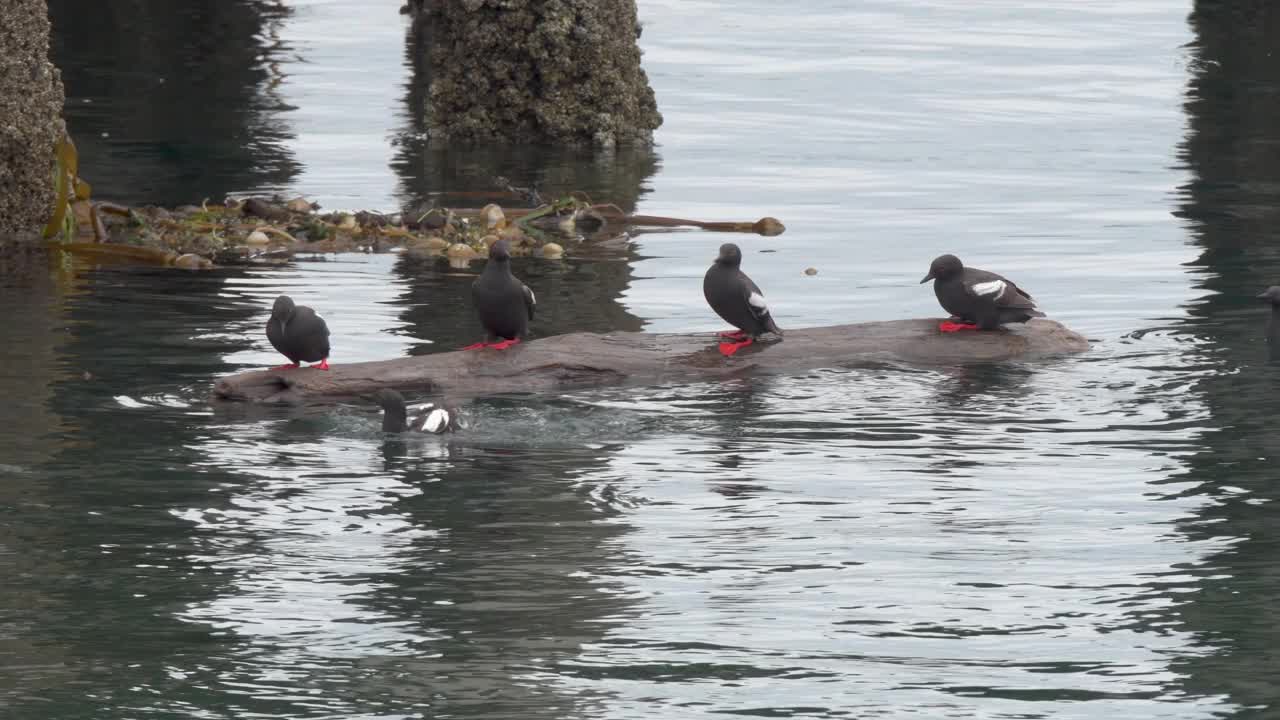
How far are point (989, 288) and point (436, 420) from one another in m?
3.87

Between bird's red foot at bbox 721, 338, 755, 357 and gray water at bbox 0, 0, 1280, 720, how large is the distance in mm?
228

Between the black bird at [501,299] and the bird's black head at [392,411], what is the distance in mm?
1138

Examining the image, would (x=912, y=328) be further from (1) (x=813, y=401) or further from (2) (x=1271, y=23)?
(2) (x=1271, y=23)

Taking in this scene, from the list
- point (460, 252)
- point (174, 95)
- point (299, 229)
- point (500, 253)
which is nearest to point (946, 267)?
point (500, 253)

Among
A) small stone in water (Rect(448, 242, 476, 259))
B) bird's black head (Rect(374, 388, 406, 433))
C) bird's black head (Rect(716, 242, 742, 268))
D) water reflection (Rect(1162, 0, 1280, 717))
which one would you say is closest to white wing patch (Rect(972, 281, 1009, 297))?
water reflection (Rect(1162, 0, 1280, 717))

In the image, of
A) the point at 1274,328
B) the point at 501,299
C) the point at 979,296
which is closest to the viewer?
the point at 501,299

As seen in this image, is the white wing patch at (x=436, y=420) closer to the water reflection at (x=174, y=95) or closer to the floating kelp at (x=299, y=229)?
the floating kelp at (x=299, y=229)

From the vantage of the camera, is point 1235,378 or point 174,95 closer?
point 1235,378

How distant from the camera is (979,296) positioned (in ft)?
47.0

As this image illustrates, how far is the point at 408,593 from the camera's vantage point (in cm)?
1020

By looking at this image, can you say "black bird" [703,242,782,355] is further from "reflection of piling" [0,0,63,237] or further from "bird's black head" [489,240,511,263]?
"reflection of piling" [0,0,63,237]

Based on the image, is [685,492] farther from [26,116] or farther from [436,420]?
[26,116]

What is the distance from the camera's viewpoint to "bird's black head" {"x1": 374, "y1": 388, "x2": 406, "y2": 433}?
12.9 m

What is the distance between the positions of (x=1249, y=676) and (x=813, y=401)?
498 centimetres
